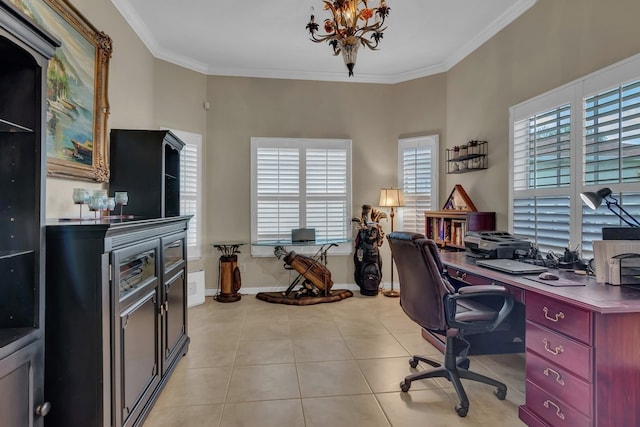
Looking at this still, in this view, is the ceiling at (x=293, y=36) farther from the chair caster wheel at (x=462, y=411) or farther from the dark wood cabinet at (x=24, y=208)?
the chair caster wheel at (x=462, y=411)

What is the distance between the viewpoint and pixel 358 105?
523 cm

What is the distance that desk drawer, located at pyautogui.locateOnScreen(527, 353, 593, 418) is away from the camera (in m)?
1.67

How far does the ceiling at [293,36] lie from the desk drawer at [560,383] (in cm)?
321

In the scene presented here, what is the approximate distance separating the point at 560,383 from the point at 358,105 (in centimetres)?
433

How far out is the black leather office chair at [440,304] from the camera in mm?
2184

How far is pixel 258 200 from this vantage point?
506 centimetres

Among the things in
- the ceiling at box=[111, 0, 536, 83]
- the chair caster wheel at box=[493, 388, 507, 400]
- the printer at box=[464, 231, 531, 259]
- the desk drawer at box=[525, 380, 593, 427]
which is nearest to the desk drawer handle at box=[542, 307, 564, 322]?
the desk drawer at box=[525, 380, 593, 427]

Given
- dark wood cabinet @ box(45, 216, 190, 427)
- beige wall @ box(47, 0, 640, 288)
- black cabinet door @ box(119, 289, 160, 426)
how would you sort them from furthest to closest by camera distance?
beige wall @ box(47, 0, 640, 288) → black cabinet door @ box(119, 289, 160, 426) → dark wood cabinet @ box(45, 216, 190, 427)

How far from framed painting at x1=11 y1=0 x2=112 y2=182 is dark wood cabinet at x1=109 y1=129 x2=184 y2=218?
4.5 inches

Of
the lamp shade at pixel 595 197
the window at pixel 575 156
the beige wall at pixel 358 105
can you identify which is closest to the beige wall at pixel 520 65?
the beige wall at pixel 358 105

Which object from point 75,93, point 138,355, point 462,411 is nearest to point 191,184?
point 75,93

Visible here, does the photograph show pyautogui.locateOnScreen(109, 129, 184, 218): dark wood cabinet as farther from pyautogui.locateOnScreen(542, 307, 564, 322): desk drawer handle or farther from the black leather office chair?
pyautogui.locateOnScreen(542, 307, 564, 322): desk drawer handle

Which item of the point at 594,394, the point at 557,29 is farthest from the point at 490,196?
the point at 594,394

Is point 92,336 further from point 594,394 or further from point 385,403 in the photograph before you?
point 594,394
